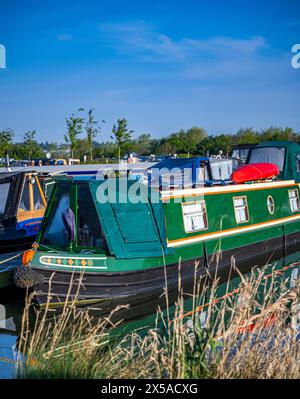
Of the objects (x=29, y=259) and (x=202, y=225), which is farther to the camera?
(x=202, y=225)

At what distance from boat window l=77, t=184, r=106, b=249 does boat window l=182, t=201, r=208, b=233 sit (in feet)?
6.87

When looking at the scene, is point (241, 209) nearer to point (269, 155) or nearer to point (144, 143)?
point (269, 155)

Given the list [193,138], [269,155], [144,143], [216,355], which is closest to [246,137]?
[193,138]

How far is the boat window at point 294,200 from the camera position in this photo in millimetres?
15630

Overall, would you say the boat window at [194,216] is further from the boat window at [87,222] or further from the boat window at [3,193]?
the boat window at [3,193]

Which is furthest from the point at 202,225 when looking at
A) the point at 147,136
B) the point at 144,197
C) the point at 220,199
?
the point at 147,136

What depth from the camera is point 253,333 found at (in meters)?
4.54

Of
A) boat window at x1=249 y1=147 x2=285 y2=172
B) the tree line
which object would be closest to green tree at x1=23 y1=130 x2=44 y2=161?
the tree line

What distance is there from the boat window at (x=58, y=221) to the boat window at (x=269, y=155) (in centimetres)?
830

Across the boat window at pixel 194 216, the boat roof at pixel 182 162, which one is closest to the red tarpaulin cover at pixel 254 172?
the boat roof at pixel 182 162

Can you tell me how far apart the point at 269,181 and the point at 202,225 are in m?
4.16

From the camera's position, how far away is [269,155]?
16.5m

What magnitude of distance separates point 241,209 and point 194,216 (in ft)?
6.93
